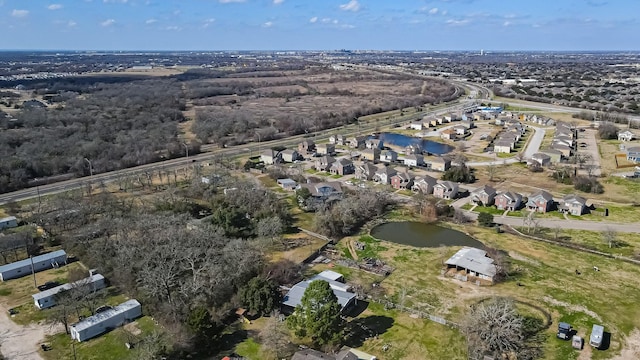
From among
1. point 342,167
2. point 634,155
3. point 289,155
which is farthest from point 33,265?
point 634,155

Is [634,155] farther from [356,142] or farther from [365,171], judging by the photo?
[356,142]

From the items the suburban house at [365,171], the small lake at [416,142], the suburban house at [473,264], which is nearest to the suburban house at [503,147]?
the small lake at [416,142]

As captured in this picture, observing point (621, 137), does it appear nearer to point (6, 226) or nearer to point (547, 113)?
point (547, 113)

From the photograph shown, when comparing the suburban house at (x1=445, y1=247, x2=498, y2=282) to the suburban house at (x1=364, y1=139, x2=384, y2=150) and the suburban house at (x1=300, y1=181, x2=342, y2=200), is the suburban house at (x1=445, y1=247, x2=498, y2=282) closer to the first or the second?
the suburban house at (x1=300, y1=181, x2=342, y2=200)

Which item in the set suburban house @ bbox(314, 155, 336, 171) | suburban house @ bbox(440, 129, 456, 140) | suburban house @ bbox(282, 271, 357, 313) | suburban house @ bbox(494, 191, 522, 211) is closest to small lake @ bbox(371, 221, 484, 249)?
suburban house @ bbox(494, 191, 522, 211)

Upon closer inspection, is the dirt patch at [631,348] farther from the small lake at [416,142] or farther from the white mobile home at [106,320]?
the small lake at [416,142]
